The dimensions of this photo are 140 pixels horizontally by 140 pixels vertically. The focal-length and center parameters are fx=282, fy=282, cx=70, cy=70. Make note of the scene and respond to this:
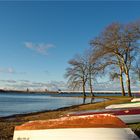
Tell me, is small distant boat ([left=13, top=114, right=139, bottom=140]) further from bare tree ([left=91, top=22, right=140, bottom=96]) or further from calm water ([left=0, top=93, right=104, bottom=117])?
bare tree ([left=91, top=22, right=140, bottom=96])

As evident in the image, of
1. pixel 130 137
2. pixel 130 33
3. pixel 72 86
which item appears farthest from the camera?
pixel 72 86

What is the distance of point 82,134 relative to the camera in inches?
308

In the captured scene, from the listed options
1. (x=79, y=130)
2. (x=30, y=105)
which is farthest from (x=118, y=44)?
(x=79, y=130)

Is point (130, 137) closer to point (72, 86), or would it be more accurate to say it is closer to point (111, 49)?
point (111, 49)

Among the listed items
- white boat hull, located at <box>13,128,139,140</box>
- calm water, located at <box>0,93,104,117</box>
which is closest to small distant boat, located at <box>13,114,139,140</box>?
white boat hull, located at <box>13,128,139,140</box>

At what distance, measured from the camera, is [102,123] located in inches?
322

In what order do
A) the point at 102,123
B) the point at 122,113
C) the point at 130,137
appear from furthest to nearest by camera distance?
the point at 122,113 < the point at 102,123 < the point at 130,137

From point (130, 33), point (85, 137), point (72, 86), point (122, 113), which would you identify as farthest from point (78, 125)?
point (72, 86)

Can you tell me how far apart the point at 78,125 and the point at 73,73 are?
45480 mm

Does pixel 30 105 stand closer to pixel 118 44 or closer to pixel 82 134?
pixel 118 44

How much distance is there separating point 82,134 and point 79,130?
6.3 inches

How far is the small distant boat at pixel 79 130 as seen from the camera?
25.3 ft

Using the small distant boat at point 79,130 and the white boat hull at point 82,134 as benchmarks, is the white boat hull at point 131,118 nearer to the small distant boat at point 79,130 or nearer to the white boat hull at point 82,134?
the small distant boat at point 79,130

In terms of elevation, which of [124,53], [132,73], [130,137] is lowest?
[130,137]
